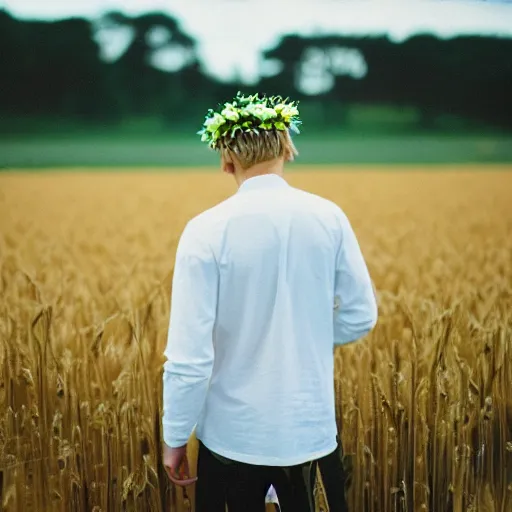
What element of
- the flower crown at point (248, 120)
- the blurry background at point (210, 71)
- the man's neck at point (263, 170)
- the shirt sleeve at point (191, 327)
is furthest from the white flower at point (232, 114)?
the blurry background at point (210, 71)

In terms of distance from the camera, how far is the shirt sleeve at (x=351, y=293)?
1.60 m

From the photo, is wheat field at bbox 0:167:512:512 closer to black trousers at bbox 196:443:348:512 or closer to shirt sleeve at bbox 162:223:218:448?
black trousers at bbox 196:443:348:512

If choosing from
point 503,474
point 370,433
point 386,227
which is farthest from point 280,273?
point 503,474

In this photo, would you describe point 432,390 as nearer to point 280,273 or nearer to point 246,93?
point 280,273

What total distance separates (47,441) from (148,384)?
0.43 m

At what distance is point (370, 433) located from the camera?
2.22 m

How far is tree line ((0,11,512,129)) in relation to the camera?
2047mm

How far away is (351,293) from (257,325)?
0.97 feet

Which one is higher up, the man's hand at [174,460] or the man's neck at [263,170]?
the man's neck at [263,170]

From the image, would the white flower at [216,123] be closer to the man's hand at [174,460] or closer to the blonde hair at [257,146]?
the blonde hair at [257,146]

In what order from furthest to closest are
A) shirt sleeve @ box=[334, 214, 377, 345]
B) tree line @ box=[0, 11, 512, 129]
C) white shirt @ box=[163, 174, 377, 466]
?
tree line @ box=[0, 11, 512, 129] < shirt sleeve @ box=[334, 214, 377, 345] < white shirt @ box=[163, 174, 377, 466]

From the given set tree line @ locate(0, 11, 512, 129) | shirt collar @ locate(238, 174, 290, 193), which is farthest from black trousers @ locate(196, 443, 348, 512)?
tree line @ locate(0, 11, 512, 129)

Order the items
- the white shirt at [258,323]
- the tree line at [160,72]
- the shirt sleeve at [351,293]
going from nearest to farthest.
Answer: the white shirt at [258,323] < the shirt sleeve at [351,293] < the tree line at [160,72]

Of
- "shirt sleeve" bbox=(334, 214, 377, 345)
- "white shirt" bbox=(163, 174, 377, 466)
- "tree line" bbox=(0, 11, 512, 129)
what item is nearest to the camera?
"white shirt" bbox=(163, 174, 377, 466)
